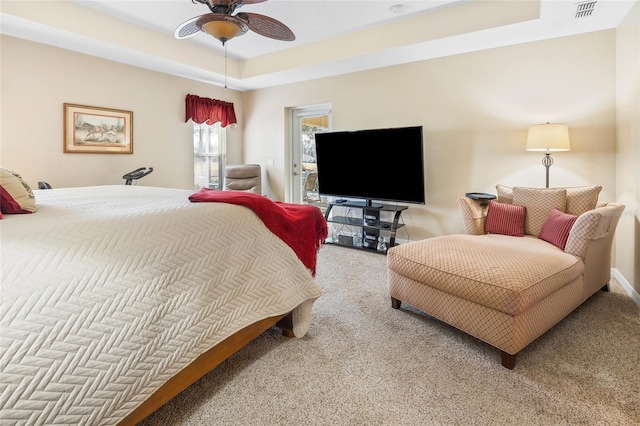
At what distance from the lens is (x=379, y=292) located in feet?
9.27

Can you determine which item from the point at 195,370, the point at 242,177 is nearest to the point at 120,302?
the point at 195,370

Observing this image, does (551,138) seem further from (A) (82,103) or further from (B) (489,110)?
(A) (82,103)

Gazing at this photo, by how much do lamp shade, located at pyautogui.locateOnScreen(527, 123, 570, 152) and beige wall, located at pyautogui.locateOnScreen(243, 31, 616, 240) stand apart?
39cm

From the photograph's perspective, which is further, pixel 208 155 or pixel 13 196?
pixel 208 155

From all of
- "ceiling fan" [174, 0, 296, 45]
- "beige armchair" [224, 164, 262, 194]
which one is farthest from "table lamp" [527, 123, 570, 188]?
"beige armchair" [224, 164, 262, 194]

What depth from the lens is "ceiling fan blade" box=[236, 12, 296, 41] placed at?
7.45 ft

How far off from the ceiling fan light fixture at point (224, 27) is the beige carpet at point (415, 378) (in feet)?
6.62

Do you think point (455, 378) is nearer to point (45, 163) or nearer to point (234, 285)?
point (234, 285)

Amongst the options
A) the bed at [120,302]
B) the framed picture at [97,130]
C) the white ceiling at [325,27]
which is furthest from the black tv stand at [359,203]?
the framed picture at [97,130]

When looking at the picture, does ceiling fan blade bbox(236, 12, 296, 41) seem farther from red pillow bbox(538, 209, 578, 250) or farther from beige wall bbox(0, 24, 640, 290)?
Answer: red pillow bbox(538, 209, 578, 250)

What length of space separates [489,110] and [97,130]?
4.58 m

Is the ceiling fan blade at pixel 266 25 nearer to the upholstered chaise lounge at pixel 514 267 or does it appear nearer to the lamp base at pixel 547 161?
the upholstered chaise lounge at pixel 514 267

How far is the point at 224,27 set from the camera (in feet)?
7.22

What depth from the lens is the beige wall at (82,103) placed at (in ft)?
11.2
